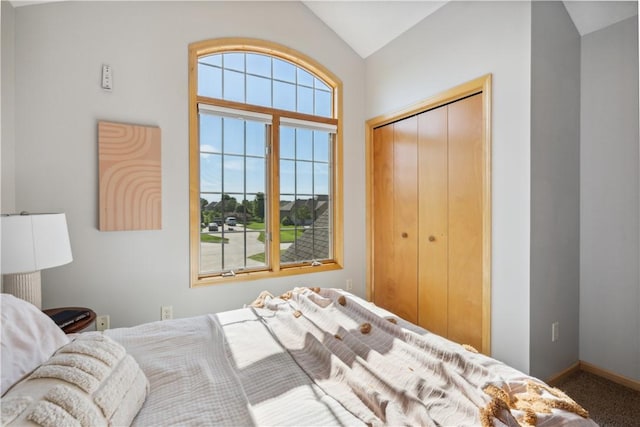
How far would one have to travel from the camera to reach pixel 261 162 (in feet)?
9.27

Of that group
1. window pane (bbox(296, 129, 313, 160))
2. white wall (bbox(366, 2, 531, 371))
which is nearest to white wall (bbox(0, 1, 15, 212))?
window pane (bbox(296, 129, 313, 160))

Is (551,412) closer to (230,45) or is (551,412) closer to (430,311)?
(430,311)

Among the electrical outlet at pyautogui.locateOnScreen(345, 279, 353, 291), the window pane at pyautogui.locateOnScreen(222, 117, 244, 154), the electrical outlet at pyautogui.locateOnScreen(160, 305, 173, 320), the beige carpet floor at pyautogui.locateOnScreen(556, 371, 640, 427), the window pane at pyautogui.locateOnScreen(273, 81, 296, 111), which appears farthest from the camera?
the electrical outlet at pyautogui.locateOnScreen(345, 279, 353, 291)

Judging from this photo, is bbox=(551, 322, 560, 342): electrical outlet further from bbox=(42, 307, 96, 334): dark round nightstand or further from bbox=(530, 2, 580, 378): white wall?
bbox=(42, 307, 96, 334): dark round nightstand

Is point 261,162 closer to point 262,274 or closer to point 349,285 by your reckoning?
point 262,274

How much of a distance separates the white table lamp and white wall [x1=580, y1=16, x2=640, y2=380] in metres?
3.49

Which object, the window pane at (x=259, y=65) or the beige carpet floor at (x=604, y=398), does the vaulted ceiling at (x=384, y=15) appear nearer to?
the window pane at (x=259, y=65)

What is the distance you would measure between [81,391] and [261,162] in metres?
2.24

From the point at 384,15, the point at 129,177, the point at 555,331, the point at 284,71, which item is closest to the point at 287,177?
the point at 284,71

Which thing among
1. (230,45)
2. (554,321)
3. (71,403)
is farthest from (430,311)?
(230,45)

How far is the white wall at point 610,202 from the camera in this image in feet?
6.90

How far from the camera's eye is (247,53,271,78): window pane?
2763 mm

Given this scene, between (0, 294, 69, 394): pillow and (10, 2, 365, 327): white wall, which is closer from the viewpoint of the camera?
(0, 294, 69, 394): pillow

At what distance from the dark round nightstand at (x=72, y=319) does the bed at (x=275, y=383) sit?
40 centimetres
